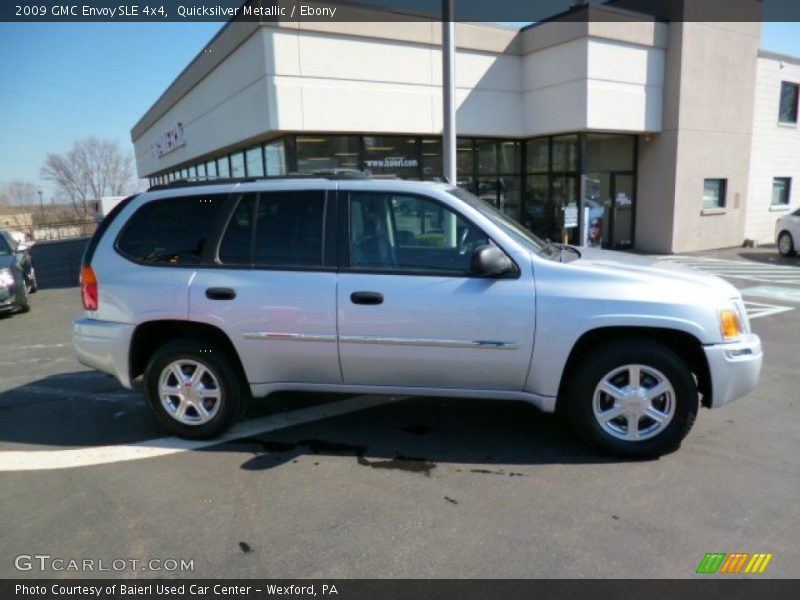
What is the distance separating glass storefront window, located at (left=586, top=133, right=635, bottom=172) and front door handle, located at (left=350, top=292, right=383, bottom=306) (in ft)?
45.5

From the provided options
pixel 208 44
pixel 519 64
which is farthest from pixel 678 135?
pixel 208 44

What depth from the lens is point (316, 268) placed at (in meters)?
3.97

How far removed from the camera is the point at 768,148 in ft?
59.4

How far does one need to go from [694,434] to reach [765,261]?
497 inches

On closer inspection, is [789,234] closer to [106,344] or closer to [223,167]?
[106,344]

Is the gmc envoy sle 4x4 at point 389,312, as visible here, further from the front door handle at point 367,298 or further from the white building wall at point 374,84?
the white building wall at point 374,84

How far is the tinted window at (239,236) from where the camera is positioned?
4.13 metres

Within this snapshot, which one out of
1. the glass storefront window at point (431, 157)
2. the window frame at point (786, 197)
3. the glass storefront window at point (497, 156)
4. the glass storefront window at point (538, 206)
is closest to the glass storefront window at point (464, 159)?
the glass storefront window at point (497, 156)

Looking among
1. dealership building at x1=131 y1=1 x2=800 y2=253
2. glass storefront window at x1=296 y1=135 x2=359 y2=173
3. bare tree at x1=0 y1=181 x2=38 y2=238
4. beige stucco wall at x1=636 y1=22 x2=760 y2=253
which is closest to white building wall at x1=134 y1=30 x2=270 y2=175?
dealership building at x1=131 y1=1 x2=800 y2=253

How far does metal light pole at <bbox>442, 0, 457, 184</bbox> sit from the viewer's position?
8164 millimetres

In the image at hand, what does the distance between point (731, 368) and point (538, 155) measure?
1329cm

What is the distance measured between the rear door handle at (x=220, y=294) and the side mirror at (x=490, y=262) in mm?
1721

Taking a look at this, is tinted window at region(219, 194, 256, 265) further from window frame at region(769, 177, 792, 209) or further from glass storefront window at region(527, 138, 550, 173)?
window frame at region(769, 177, 792, 209)

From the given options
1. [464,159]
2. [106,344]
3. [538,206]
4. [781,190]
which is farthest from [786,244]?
[106,344]
